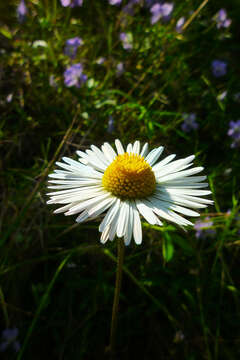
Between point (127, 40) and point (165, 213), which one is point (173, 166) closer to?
point (165, 213)

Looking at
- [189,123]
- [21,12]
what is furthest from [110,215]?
[21,12]

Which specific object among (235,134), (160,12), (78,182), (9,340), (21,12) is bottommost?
(9,340)

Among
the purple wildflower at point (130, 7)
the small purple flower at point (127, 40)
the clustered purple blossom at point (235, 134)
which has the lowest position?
the clustered purple blossom at point (235, 134)

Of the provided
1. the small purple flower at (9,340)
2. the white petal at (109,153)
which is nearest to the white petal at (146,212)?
the white petal at (109,153)

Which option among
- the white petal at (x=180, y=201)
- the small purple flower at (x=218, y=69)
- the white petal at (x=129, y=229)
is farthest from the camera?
the small purple flower at (x=218, y=69)

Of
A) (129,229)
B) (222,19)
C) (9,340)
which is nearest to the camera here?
(129,229)

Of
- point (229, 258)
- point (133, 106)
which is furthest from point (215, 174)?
point (133, 106)

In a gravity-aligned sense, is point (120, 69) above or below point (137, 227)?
above

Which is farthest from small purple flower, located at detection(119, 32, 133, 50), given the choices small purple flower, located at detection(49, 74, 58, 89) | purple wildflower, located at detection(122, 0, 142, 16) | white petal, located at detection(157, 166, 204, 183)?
white petal, located at detection(157, 166, 204, 183)

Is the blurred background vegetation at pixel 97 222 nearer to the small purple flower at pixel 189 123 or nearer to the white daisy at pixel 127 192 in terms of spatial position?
the small purple flower at pixel 189 123
